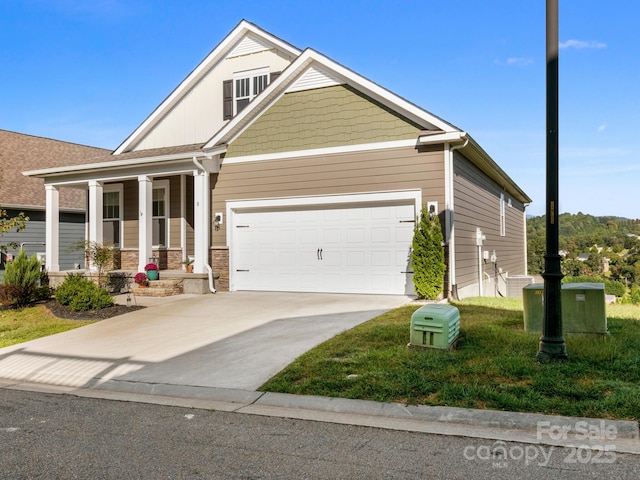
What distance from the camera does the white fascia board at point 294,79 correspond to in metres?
11.4

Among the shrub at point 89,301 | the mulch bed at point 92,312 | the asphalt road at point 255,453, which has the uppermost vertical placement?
the shrub at point 89,301

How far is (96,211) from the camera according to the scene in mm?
14938

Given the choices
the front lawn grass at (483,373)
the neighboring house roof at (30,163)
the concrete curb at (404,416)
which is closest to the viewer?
the concrete curb at (404,416)

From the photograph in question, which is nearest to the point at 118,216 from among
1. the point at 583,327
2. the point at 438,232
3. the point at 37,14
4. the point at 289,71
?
the point at 37,14

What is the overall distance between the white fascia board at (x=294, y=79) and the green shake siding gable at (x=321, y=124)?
0.17 metres

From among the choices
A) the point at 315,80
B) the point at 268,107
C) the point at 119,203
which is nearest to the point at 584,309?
the point at 315,80

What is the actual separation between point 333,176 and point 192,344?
6237 millimetres

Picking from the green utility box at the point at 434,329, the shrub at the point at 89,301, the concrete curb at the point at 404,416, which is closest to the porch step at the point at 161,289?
the shrub at the point at 89,301

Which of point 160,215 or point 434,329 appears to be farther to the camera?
point 160,215

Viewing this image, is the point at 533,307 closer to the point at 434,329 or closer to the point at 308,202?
the point at 434,329

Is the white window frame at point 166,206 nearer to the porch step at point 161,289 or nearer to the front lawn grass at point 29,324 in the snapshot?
the porch step at point 161,289

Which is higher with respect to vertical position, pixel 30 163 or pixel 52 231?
pixel 30 163

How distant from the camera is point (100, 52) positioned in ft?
54.9

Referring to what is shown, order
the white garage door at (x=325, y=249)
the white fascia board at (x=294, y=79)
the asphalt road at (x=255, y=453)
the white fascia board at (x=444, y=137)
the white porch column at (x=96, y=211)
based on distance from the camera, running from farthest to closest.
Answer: the white porch column at (x=96, y=211) < the white garage door at (x=325, y=249) < the white fascia board at (x=294, y=79) < the white fascia board at (x=444, y=137) < the asphalt road at (x=255, y=453)
